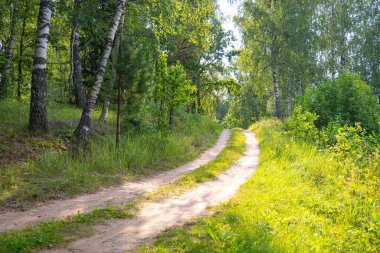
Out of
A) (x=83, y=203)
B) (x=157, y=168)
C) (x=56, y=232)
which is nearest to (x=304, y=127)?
(x=157, y=168)

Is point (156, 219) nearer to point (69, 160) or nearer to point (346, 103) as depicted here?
point (69, 160)

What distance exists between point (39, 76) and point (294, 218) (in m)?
8.77

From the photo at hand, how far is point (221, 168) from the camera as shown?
11.2 m

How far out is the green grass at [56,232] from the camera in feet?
13.7

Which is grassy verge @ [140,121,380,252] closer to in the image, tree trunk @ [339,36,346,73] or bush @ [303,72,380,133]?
bush @ [303,72,380,133]

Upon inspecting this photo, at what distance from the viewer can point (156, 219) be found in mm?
5691

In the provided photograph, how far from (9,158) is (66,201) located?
2865 mm

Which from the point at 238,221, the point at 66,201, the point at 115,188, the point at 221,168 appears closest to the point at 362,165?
the point at 221,168

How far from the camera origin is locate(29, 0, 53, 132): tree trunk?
32.3ft

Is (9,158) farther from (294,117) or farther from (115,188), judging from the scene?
(294,117)

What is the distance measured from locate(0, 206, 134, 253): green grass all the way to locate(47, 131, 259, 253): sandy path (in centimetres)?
23

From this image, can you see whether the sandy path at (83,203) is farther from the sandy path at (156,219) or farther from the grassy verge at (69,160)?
the sandy path at (156,219)

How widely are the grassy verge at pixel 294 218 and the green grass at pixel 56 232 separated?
1.27m

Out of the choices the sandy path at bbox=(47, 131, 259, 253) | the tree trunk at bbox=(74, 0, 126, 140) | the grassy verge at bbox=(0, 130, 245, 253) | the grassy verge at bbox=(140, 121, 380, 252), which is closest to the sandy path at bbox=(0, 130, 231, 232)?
the grassy verge at bbox=(0, 130, 245, 253)
